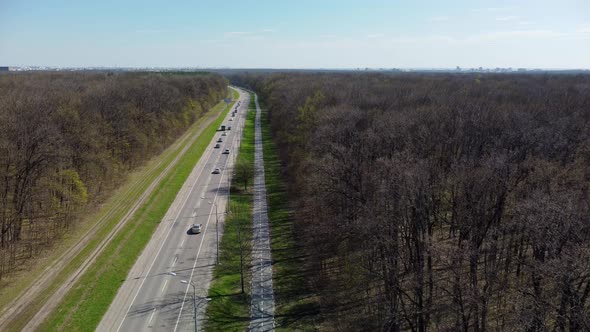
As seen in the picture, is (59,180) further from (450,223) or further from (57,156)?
(450,223)

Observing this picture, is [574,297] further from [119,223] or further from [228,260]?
[119,223]

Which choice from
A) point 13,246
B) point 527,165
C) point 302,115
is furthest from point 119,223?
point 527,165

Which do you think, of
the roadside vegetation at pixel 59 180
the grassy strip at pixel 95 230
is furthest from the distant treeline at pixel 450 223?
the roadside vegetation at pixel 59 180

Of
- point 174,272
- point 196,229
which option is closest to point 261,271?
point 174,272

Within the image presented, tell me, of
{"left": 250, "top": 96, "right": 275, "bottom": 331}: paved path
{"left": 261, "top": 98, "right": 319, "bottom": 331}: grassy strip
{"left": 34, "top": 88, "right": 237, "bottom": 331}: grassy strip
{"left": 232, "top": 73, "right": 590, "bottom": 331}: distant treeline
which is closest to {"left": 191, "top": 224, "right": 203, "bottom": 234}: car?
{"left": 34, "top": 88, "right": 237, "bottom": 331}: grassy strip

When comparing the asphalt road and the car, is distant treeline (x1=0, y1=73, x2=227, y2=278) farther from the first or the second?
the car
